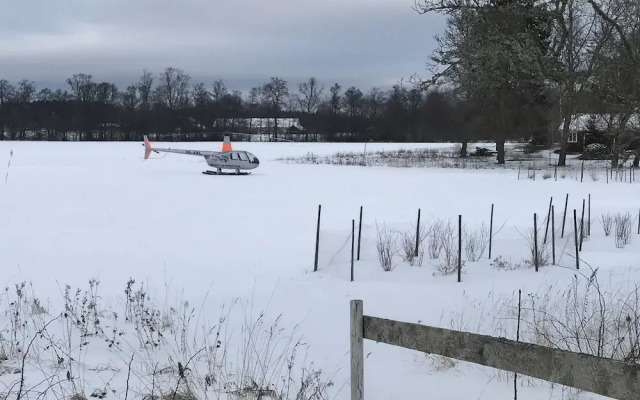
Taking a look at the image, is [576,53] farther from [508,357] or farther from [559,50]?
[508,357]

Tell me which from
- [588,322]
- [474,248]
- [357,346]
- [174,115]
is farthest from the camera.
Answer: [174,115]

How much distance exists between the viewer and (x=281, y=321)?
24.8 feet

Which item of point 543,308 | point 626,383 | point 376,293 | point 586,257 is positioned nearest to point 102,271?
point 376,293

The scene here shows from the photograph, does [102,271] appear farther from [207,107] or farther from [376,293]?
[207,107]

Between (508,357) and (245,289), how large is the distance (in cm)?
623

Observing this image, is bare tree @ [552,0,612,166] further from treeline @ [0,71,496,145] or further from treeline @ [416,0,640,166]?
treeline @ [0,71,496,145]

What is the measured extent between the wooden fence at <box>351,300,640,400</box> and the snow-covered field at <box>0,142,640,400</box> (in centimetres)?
161

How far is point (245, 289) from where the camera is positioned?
30.0 ft

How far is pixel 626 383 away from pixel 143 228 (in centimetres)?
1379

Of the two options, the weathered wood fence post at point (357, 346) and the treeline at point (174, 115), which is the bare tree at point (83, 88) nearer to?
the treeline at point (174, 115)

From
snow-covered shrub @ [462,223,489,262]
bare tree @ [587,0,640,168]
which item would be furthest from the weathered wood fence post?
snow-covered shrub @ [462,223,489,262]

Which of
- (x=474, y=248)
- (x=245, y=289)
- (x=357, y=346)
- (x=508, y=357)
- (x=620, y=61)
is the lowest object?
→ (x=245, y=289)

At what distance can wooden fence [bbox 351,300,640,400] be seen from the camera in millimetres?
2943

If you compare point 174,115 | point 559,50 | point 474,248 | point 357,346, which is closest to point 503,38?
point 559,50
